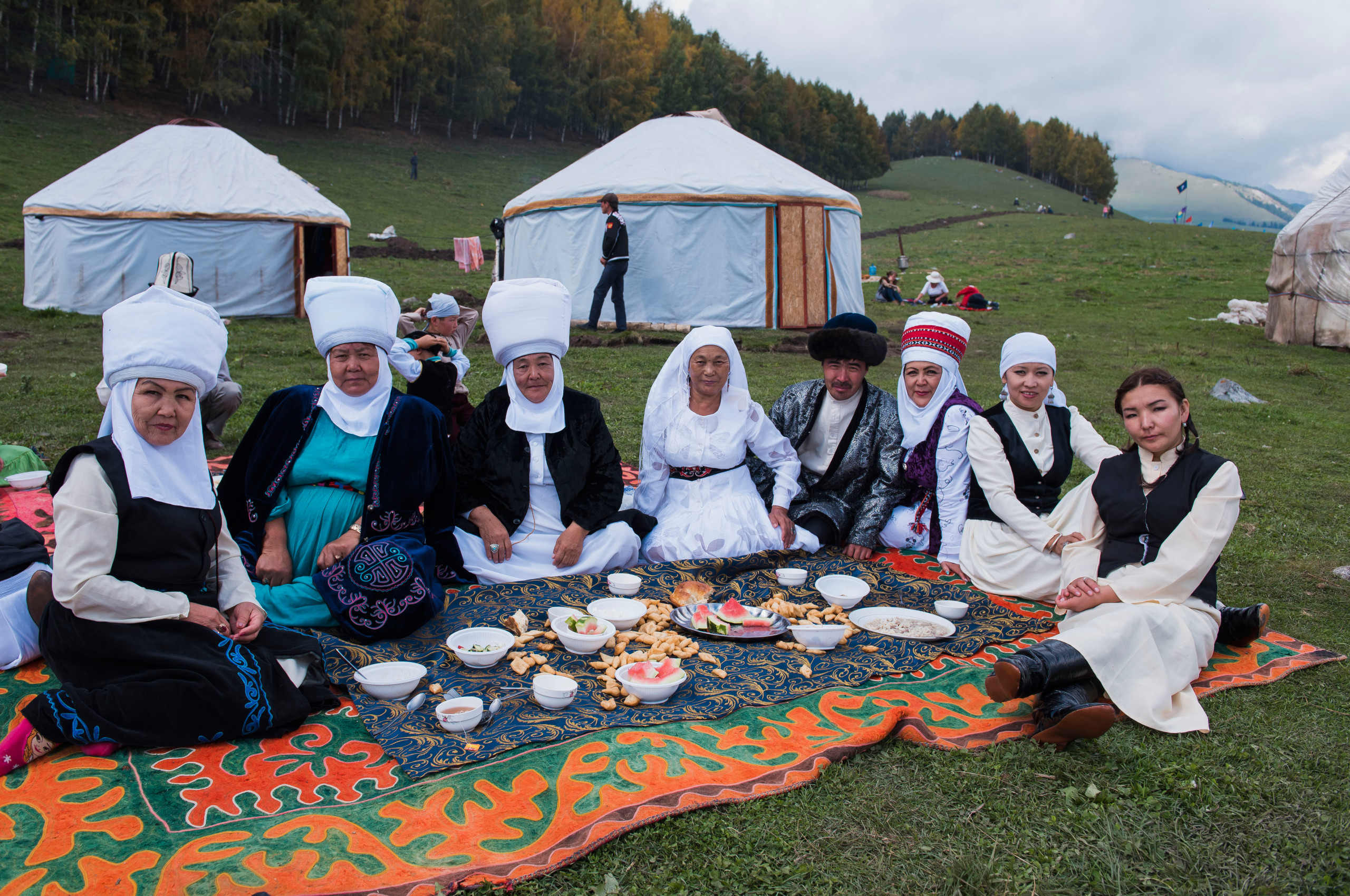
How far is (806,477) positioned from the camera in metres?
4.55

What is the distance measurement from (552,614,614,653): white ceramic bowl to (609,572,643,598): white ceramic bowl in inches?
20.6

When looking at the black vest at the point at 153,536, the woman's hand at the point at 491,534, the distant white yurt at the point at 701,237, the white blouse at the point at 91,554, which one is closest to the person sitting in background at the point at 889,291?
the distant white yurt at the point at 701,237

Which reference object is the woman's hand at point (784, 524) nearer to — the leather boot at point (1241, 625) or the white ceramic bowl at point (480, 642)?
the white ceramic bowl at point (480, 642)

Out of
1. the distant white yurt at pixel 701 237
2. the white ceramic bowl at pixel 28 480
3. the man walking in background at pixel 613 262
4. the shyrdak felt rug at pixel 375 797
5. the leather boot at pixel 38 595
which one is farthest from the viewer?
the distant white yurt at pixel 701 237

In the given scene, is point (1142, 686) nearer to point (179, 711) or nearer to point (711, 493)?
point (711, 493)

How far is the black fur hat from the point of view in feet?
13.7

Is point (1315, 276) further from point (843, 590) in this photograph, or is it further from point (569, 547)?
point (569, 547)

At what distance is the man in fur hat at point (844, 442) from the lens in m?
4.23

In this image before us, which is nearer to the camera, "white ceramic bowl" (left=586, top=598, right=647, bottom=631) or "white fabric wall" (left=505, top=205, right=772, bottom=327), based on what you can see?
"white ceramic bowl" (left=586, top=598, right=647, bottom=631)

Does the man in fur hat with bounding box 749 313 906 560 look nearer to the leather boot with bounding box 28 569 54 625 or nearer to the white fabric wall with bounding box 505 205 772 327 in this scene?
the leather boot with bounding box 28 569 54 625

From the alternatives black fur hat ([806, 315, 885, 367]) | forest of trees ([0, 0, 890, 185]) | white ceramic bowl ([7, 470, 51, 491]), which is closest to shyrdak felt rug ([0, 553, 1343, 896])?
black fur hat ([806, 315, 885, 367])

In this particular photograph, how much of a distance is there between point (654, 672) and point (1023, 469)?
2.00m

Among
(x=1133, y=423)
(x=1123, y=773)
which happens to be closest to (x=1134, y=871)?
(x=1123, y=773)

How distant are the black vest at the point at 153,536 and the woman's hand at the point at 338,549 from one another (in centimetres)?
58
